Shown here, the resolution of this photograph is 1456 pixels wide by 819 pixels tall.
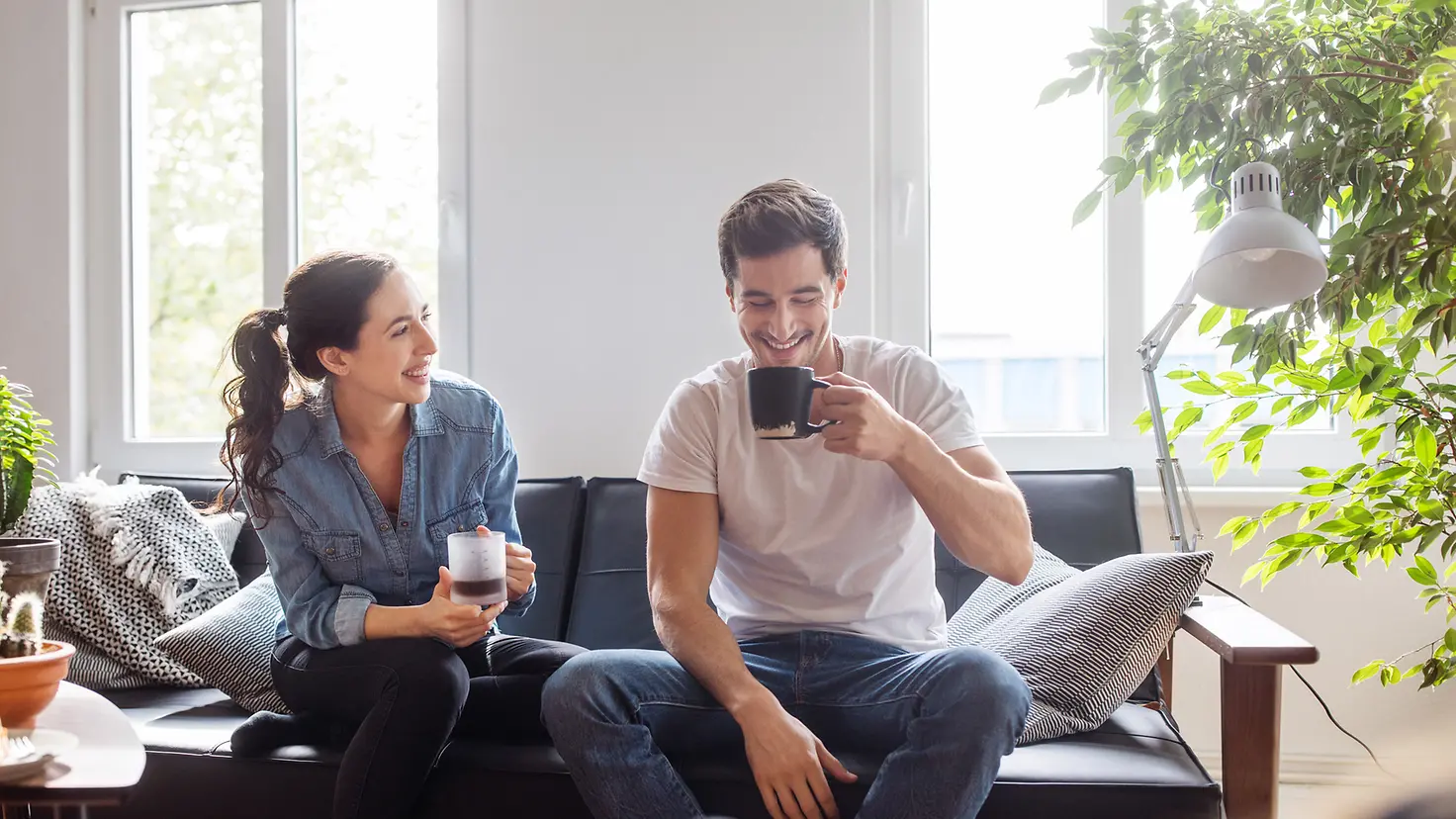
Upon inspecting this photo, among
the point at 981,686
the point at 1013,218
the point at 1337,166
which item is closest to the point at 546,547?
the point at 981,686

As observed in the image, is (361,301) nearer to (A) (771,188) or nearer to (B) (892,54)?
(A) (771,188)

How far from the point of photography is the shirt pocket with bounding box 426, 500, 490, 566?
180cm

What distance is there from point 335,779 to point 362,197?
5.95 feet

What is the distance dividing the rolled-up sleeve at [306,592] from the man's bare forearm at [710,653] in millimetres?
501

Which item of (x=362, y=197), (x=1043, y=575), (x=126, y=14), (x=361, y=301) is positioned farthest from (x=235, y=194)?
(x=1043, y=575)

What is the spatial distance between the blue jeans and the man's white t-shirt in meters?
0.06

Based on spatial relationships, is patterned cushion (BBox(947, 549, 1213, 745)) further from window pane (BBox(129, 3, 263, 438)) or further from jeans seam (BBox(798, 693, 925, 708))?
window pane (BBox(129, 3, 263, 438))

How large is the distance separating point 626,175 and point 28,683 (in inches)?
68.6

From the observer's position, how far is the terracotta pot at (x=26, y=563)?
163 cm

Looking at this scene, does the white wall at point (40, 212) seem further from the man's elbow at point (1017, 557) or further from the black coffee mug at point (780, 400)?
the man's elbow at point (1017, 557)

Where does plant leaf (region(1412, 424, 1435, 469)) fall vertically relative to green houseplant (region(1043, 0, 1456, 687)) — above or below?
below

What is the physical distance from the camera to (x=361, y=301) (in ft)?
5.75

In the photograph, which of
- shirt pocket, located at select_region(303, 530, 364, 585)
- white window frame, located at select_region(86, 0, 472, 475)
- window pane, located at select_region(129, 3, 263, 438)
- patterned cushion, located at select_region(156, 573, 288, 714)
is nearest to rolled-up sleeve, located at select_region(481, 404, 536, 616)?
shirt pocket, located at select_region(303, 530, 364, 585)

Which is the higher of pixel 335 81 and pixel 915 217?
pixel 335 81
